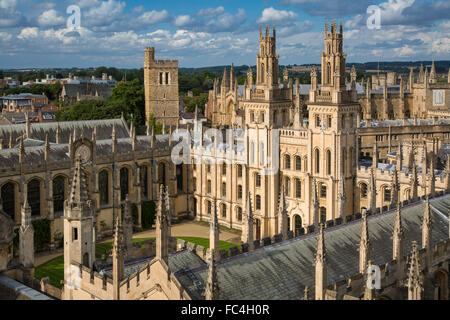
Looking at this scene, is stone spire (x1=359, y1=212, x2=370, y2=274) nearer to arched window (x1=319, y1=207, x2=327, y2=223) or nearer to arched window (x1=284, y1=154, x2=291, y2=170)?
arched window (x1=319, y1=207, x2=327, y2=223)

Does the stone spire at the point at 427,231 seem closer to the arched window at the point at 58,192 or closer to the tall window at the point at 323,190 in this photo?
the tall window at the point at 323,190

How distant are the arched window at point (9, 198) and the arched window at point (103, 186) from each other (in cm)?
747

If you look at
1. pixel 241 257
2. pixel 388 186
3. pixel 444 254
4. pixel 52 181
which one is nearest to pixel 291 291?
pixel 241 257

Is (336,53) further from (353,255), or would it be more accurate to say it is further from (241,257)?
(241,257)

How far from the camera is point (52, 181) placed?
44500 millimetres

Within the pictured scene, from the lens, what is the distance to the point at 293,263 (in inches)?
900

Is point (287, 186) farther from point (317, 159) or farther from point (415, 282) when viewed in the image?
point (415, 282)

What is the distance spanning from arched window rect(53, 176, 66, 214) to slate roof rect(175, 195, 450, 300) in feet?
84.0

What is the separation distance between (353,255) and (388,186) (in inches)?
721

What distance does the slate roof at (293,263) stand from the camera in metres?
20.6

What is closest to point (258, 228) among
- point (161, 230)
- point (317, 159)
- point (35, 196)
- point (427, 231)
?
point (317, 159)

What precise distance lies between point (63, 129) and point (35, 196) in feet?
46.3

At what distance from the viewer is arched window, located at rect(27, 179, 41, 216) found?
43406 mm

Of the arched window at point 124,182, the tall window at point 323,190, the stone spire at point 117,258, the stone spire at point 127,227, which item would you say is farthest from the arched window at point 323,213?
the stone spire at point 117,258
